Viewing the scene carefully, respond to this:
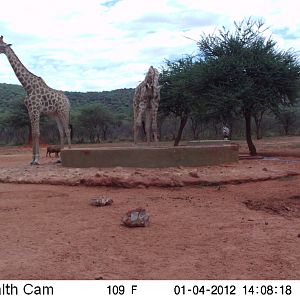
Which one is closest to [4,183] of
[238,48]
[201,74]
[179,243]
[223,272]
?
[179,243]

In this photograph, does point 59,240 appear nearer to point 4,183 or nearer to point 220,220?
point 220,220

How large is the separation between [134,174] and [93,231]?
4.12m

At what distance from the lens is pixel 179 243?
5703mm

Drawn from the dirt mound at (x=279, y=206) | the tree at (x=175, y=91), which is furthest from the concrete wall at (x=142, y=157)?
the tree at (x=175, y=91)

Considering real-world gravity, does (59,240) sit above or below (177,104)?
below

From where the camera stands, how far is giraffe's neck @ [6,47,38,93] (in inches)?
523

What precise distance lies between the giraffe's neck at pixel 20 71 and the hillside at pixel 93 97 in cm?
4394

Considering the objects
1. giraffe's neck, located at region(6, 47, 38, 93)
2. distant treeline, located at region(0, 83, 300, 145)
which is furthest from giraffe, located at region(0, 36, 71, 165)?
distant treeline, located at region(0, 83, 300, 145)

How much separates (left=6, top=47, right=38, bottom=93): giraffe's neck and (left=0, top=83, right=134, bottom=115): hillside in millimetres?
43940

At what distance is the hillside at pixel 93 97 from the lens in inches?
2386

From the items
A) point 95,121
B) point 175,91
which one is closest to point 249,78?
point 175,91

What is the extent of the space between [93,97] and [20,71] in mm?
54944

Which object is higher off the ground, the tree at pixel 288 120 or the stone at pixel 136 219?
the tree at pixel 288 120

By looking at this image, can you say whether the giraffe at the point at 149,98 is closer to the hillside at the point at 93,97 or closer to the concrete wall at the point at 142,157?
the concrete wall at the point at 142,157
